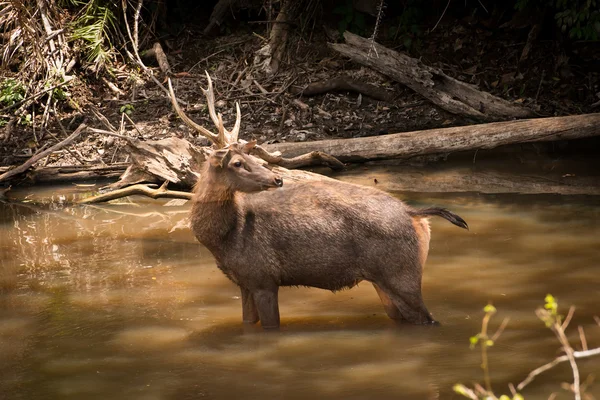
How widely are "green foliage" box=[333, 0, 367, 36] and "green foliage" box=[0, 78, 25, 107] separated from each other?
18.7 feet

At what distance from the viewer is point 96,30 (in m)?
15.0

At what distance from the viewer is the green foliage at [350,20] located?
50.2 ft

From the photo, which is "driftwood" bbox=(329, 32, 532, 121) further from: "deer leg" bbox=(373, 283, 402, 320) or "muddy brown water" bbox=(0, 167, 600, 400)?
"deer leg" bbox=(373, 283, 402, 320)

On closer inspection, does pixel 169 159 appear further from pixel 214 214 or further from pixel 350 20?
pixel 350 20

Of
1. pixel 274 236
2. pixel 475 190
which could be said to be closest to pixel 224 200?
pixel 274 236

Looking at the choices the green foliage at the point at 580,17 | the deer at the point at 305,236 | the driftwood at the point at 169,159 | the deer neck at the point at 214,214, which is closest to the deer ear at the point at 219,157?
the deer at the point at 305,236

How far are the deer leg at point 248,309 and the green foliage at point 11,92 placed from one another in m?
8.91

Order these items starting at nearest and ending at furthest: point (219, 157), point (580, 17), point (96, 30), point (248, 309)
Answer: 1. point (219, 157)
2. point (248, 309)
3. point (580, 17)
4. point (96, 30)

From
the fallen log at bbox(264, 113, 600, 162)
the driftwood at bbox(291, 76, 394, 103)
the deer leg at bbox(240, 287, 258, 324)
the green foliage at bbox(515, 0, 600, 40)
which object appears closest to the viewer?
the deer leg at bbox(240, 287, 258, 324)

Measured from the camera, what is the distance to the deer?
6016 millimetres

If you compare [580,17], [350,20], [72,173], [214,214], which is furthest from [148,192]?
[580,17]

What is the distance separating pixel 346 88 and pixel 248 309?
8.36 metres

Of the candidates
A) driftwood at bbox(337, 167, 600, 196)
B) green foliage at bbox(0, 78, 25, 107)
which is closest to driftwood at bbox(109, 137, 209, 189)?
driftwood at bbox(337, 167, 600, 196)

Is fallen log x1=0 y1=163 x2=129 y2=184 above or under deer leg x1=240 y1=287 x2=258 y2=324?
under
